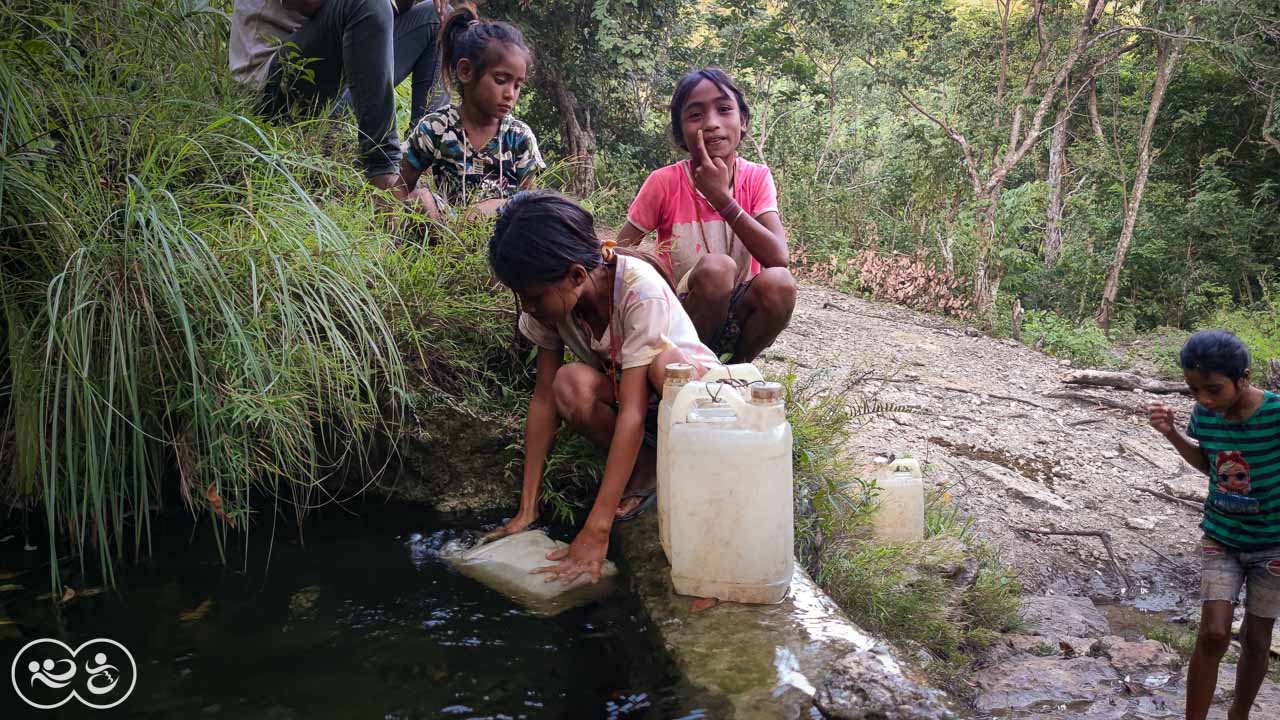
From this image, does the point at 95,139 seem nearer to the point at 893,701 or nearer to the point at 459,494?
the point at 459,494

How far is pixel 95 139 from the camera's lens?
259cm

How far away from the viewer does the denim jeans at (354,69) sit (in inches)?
133

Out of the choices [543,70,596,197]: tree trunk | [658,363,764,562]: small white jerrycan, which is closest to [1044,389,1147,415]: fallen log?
[543,70,596,197]: tree trunk

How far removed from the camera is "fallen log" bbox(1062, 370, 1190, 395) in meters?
6.39

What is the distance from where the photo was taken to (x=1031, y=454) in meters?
5.15

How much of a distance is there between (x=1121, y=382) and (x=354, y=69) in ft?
18.3

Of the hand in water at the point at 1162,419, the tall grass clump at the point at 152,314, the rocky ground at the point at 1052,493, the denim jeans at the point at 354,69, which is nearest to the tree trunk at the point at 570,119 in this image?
the rocky ground at the point at 1052,493

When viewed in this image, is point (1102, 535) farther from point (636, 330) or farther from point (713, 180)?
point (636, 330)

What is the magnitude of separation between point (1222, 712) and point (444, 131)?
3531 millimetres

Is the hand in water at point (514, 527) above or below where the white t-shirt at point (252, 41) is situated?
below

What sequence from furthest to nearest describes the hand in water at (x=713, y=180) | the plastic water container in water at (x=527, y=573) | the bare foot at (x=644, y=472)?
1. the hand in water at (x=713, y=180)
2. the bare foot at (x=644, y=472)
3. the plastic water container in water at (x=527, y=573)

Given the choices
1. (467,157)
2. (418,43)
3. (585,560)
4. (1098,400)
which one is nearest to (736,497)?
(585,560)

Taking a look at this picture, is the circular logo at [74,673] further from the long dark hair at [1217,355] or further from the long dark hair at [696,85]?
the long dark hair at [1217,355]

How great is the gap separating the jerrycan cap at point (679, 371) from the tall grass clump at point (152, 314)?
0.85m
